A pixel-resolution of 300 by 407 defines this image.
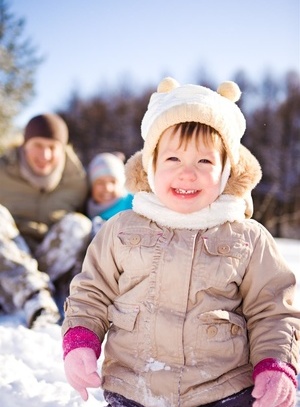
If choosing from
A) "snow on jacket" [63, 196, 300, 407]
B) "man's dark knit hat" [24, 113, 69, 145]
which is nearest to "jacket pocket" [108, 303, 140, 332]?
"snow on jacket" [63, 196, 300, 407]

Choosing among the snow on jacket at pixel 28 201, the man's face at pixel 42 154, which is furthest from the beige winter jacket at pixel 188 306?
the man's face at pixel 42 154

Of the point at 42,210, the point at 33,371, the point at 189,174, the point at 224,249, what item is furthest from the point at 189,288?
the point at 42,210

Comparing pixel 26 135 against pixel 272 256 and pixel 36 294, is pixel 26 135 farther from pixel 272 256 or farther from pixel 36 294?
pixel 272 256

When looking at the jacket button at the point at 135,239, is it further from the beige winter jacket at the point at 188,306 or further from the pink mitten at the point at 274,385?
the pink mitten at the point at 274,385

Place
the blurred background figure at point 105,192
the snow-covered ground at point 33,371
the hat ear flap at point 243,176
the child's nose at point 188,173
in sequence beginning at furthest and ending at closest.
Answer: the blurred background figure at point 105,192, the snow-covered ground at point 33,371, the hat ear flap at point 243,176, the child's nose at point 188,173

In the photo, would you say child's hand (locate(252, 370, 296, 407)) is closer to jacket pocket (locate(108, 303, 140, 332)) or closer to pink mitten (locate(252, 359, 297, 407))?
pink mitten (locate(252, 359, 297, 407))

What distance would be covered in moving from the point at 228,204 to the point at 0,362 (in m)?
1.18

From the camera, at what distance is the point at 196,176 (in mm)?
1489

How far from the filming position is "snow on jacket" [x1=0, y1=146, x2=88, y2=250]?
3.34 m

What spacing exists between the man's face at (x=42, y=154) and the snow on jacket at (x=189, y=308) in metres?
1.96

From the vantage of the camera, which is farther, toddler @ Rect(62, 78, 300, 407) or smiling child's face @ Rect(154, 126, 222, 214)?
smiling child's face @ Rect(154, 126, 222, 214)

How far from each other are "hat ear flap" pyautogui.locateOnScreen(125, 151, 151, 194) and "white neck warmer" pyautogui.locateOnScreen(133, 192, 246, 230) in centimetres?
11

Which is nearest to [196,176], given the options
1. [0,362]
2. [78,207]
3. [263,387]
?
[263,387]

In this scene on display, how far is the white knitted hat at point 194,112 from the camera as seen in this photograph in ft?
4.94
